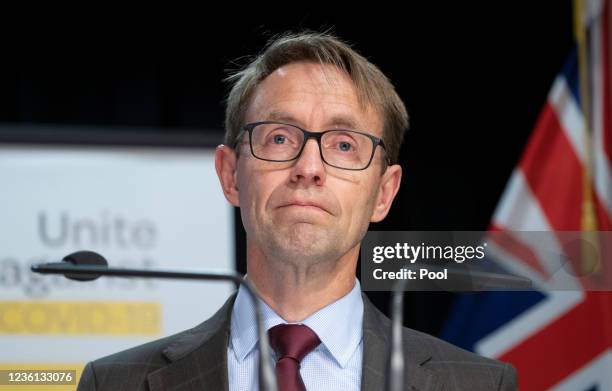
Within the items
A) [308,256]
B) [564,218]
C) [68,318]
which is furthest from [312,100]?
[564,218]

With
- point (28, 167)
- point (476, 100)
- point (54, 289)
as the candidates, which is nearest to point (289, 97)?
point (54, 289)

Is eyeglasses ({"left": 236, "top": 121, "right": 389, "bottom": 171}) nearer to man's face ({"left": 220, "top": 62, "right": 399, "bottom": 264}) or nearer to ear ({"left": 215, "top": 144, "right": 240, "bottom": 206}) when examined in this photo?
man's face ({"left": 220, "top": 62, "right": 399, "bottom": 264})

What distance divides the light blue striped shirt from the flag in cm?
112

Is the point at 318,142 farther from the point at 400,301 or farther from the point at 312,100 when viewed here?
the point at 400,301

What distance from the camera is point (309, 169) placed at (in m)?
1.59

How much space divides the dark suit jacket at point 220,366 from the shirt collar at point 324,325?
0.02 meters

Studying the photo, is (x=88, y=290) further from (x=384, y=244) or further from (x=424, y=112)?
(x=424, y=112)

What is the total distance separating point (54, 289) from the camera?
252 cm

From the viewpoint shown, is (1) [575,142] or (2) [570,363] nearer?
(2) [570,363]

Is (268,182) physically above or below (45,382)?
above

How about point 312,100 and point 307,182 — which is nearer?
point 307,182

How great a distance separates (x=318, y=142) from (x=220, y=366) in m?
0.41

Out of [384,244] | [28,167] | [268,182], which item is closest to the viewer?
[268,182]

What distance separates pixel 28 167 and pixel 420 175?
1.38 meters
